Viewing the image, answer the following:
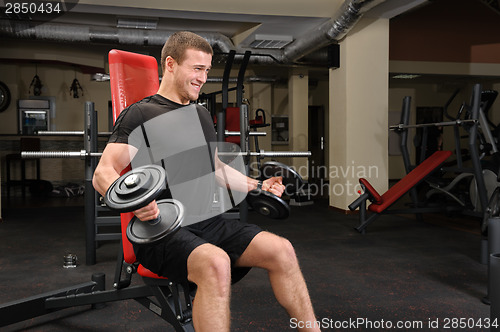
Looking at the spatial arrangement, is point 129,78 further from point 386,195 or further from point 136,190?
point 386,195

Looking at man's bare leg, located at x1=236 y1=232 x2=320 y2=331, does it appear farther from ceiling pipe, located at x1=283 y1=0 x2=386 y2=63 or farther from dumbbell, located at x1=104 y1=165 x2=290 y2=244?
ceiling pipe, located at x1=283 y1=0 x2=386 y2=63

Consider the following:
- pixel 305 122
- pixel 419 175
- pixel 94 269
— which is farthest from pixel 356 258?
pixel 305 122

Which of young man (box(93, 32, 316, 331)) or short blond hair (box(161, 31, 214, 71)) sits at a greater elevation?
short blond hair (box(161, 31, 214, 71))

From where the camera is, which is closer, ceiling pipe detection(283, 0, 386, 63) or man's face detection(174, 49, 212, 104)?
man's face detection(174, 49, 212, 104)

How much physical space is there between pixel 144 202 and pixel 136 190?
4 centimetres

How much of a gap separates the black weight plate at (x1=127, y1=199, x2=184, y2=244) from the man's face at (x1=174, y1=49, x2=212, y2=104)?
54cm

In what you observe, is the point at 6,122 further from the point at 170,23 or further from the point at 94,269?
the point at 94,269

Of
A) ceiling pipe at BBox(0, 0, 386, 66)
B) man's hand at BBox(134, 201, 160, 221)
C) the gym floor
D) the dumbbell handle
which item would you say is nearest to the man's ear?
man's hand at BBox(134, 201, 160, 221)

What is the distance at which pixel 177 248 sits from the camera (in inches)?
47.4

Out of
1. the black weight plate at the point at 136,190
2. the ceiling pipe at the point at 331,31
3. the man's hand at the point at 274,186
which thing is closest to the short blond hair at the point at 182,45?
the man's hand at the point at 274,186

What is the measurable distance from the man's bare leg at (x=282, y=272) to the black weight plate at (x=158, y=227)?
35cm

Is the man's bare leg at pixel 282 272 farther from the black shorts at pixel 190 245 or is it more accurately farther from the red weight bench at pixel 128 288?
the red weight bench at pixel 128 288

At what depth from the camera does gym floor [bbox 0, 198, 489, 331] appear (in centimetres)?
183

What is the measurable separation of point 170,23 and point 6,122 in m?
3.83
